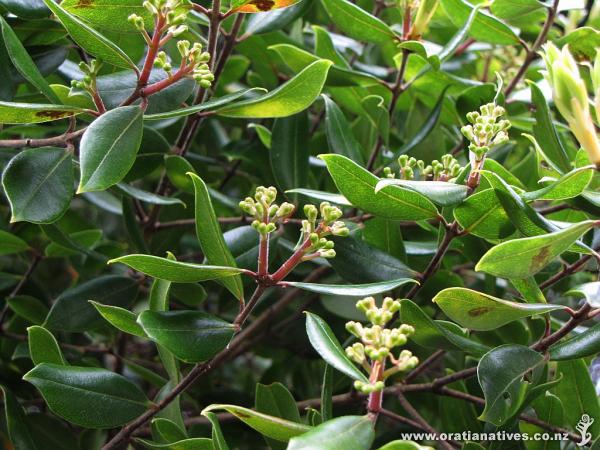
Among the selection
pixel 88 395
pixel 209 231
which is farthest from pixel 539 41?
pixel 88 395

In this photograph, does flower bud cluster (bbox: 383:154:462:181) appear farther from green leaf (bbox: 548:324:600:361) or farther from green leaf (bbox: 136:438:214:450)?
green leaf (bbox: 136:438:214:450)

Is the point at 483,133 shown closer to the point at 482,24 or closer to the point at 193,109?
the point at 193,109

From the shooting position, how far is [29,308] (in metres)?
1.44

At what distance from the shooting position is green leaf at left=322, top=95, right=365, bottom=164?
50.8 inches

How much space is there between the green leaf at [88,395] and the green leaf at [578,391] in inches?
25.2

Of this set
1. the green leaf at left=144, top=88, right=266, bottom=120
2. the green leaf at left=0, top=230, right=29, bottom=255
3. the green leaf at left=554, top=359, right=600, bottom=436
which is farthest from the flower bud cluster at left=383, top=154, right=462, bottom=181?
the green leaf at left=0, top=230, right=29, bottom=255

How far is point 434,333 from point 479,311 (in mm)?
102

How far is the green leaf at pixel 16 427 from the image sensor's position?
115 centimetres

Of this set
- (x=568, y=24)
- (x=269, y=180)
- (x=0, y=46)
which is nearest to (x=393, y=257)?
(x=269, y=180)

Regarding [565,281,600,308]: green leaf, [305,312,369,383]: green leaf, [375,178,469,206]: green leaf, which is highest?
[375,178,469,206]: green leaf

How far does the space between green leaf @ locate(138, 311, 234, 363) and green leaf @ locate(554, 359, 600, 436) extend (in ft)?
1.76

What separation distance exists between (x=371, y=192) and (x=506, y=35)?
0.63 metres

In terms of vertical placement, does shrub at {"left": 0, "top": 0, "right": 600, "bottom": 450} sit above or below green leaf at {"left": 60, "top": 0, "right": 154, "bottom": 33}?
below

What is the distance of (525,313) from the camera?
3.11ft
